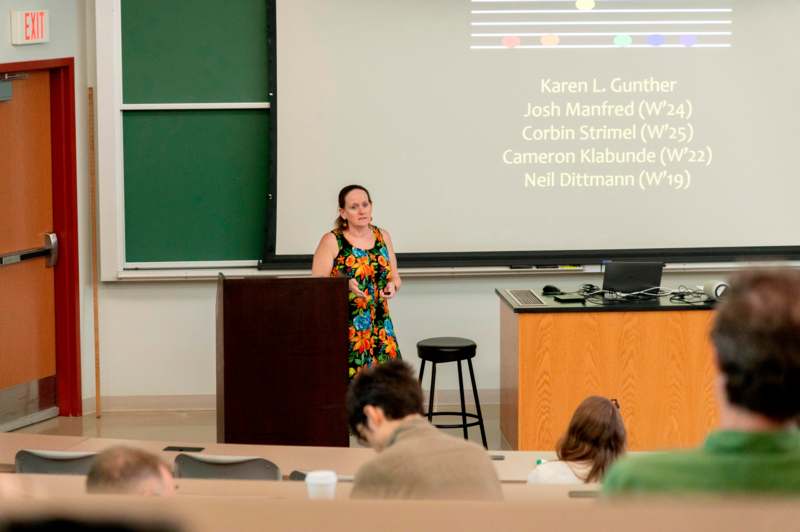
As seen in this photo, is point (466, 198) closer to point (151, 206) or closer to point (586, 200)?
point (586, 200)

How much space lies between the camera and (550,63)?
23.5ft

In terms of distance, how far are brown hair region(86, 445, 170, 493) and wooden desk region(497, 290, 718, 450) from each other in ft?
11.4

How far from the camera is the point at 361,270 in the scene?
580 cm

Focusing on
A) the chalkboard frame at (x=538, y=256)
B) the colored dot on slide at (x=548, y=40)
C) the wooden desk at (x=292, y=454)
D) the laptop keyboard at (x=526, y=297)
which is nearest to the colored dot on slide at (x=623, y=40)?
the colored dot on slide at (x=548, y=40)

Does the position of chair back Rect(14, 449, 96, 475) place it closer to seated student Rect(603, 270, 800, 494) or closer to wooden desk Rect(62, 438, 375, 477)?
wooden desk Rect(62, 438, 375, 477)

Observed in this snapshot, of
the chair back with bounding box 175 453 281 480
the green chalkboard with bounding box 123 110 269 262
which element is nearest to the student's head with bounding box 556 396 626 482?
the chair back with bounding box 175 453 281 480

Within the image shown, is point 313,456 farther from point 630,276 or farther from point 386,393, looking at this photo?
point 630,276

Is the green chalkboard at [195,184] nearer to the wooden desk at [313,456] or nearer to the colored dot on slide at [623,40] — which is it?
the colored dot on slide at [623,40]

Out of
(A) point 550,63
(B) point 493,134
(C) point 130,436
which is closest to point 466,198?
(B) point 493,134

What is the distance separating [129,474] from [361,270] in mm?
3489

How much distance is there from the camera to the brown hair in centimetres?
234

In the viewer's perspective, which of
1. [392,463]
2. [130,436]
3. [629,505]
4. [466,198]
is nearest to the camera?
[629,505]

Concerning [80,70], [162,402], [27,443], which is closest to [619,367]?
[27,443]

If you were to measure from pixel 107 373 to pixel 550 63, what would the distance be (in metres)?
3.49
